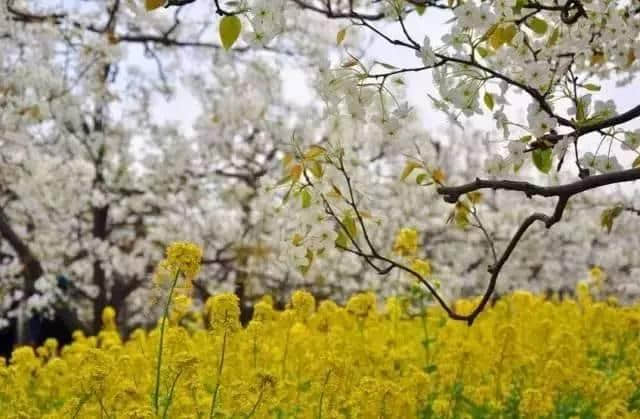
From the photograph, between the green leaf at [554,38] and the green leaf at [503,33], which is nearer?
the green leaf at [503,33]

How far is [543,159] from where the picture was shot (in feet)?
7.76

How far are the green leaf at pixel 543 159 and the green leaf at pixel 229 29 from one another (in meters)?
0.90

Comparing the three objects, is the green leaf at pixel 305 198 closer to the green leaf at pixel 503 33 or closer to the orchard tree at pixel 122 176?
the green leaf at pixel 503 33

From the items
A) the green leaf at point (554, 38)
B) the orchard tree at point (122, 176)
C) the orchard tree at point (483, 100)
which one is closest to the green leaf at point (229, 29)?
the orchard tree at point (483, 100)

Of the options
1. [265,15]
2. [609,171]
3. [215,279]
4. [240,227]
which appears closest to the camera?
[265,15]

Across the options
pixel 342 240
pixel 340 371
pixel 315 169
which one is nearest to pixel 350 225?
pixel 342 240

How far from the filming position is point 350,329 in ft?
16.3

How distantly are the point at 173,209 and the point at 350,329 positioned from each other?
27.1 ft

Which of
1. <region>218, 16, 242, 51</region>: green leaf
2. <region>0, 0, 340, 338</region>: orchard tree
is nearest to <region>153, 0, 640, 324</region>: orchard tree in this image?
<region>218, 16, 242, 51</region>: green leaf

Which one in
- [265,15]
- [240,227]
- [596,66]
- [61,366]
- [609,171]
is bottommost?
[61,366]

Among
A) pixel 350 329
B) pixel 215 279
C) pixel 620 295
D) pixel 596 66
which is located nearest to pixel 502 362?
pixel 350 329

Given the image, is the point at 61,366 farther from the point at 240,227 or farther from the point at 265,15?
the point at 240,227

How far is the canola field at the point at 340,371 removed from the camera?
8.77 ft

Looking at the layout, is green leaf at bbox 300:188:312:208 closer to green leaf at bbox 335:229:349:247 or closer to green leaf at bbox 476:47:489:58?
green leaf at bbox 335:229:349:247
